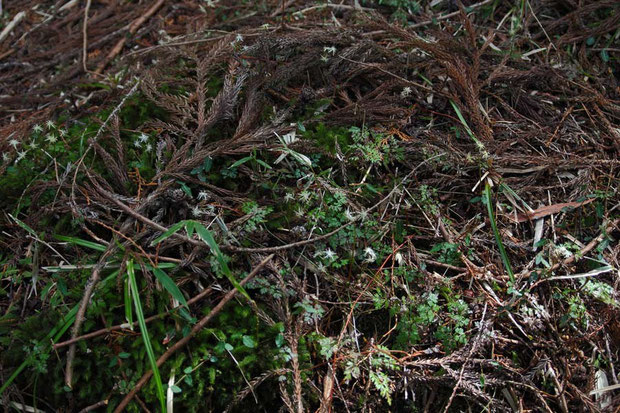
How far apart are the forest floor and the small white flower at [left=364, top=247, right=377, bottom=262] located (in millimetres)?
14

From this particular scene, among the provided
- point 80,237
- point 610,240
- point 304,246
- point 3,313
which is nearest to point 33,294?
point 3,313

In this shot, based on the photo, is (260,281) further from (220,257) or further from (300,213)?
(300,213)

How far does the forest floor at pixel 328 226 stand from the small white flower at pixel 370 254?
1cm

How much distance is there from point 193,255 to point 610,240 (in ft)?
6.35

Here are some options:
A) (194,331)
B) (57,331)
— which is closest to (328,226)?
(194,331)

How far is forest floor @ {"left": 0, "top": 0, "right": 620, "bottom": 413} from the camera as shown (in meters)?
1.97

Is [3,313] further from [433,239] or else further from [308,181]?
[433,239]

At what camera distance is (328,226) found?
87.4 inches

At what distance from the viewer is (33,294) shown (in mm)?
2166

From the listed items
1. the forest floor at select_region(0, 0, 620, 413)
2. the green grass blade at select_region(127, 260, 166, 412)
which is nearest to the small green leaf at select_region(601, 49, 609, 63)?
the forest floor at select_region(0, 0, 620, 413)

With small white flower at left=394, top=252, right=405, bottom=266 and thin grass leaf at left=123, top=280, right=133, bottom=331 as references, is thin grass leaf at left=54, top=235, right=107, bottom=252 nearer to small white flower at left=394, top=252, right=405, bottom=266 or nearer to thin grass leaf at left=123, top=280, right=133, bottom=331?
thin grass leaf at left=123, top=280, right=133, bottom=331

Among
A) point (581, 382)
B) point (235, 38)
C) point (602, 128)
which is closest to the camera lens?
point (581, 382)

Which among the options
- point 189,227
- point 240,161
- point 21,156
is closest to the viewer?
point 189,227

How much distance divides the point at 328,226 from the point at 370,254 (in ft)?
0.75
